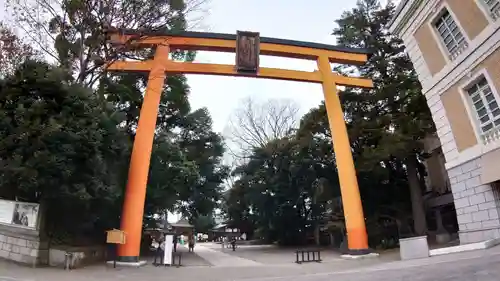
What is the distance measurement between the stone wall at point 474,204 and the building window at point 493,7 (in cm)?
415

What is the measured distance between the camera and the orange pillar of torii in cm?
1280

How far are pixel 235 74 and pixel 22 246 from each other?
34.0 ft

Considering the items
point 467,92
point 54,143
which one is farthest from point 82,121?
point 467,92

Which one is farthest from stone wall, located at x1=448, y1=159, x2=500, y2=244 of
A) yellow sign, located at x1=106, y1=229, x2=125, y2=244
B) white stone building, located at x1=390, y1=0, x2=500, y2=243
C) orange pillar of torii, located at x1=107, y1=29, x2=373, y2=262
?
yellow sign, located at x1=106, y1=229, x2=125, y2=244

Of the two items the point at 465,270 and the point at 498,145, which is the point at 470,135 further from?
the point at 465,270

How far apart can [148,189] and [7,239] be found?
569 centimetres

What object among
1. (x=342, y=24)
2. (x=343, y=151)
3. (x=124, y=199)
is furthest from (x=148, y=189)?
(x=342, y=24)

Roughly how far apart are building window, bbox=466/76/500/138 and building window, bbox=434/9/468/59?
126 centimetres

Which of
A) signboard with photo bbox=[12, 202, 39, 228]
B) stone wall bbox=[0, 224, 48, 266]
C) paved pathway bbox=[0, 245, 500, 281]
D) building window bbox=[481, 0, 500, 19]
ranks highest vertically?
building window bbox=[481, 0, 500, 19]

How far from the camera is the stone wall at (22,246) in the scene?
10492 millimetres

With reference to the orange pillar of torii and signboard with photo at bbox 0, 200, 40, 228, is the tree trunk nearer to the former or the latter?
the orange pillar of torii

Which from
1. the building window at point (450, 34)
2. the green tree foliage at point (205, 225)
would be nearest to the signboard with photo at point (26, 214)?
the building window at point (450, 34)

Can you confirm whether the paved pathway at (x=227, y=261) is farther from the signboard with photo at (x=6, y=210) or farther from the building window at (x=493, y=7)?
the building window at (x=493, y=7)

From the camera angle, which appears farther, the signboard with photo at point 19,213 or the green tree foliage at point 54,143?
the signboard with photo at point 19,213
